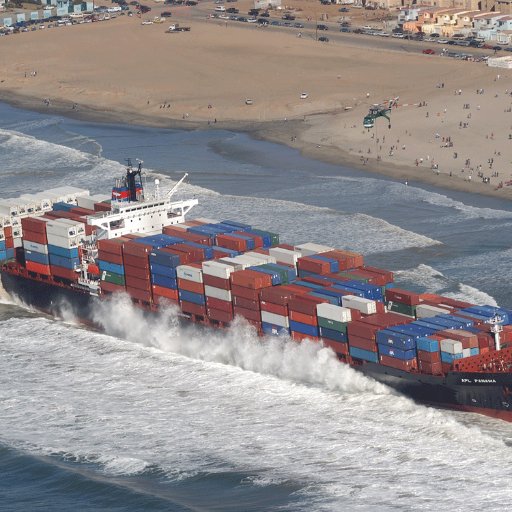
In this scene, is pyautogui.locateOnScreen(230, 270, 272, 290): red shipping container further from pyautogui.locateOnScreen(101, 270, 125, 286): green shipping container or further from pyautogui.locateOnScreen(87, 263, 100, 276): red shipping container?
pyautogui.locateOnScreen(87, 263, 100, 276): red shipping container

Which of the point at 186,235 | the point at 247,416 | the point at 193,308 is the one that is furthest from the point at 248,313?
the point at 186,235

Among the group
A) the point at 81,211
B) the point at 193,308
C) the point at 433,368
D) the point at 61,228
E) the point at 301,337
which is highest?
the point at 61,228

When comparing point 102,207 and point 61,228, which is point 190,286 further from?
point 102,207

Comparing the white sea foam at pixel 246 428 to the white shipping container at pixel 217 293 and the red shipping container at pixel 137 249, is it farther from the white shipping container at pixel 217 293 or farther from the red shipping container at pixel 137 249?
the red shipping container at pixel 137 249

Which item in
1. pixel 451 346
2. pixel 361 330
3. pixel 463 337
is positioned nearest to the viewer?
pixel 451 346

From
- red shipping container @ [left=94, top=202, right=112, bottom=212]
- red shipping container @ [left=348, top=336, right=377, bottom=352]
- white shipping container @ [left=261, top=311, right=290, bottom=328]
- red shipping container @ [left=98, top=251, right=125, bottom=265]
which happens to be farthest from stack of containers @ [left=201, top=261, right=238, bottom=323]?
red shipping container @ [left=94, top=202, right=112, bottom=212]

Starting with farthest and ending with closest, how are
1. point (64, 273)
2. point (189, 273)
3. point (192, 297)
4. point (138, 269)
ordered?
point (64, 273) < point (138, 269) < point (192, 297) < point (189, 273)

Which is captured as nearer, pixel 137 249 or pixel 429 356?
pixel 429 356
